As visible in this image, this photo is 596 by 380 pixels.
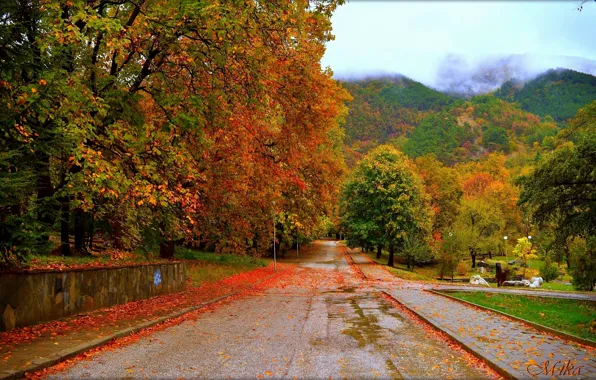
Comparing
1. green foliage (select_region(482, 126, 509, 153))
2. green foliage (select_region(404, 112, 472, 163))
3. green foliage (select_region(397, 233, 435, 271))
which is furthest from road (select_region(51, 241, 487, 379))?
green foliage (select_region(482, 126, 509, 153))

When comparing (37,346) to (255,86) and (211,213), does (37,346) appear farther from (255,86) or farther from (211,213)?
(211,213)

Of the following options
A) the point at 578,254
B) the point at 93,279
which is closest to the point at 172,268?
the point at 93,279

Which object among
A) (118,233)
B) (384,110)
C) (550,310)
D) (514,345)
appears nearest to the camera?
(514,345)

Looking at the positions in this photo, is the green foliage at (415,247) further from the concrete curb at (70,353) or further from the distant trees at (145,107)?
the concrete curb at (70,353)

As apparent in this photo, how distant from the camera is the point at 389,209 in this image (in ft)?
127

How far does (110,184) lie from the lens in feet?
29.5

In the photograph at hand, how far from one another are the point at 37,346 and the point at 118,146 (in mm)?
5630

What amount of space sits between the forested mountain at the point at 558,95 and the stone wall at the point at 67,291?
566 ft

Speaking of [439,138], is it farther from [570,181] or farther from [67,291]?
[67,291]

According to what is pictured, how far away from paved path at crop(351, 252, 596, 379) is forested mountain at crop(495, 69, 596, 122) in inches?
6674

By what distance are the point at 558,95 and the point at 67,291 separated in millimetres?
203108

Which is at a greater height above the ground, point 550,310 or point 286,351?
point 286,351

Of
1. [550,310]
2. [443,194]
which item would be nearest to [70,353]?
[550,310]

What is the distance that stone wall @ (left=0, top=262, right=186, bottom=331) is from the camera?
25.4 ft
